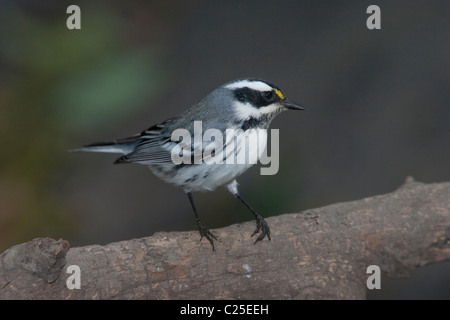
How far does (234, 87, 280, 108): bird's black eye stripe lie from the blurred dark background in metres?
1.28

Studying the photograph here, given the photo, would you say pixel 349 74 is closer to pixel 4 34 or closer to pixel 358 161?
pixel 358 161

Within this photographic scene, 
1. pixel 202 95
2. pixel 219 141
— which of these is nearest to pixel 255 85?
pixel 219 141

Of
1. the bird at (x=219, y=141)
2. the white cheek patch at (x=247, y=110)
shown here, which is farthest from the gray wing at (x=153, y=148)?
the white cheek patch at (x=247, y=110)

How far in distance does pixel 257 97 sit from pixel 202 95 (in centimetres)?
257

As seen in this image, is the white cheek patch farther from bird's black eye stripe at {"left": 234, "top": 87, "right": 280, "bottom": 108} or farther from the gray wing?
the gray wing

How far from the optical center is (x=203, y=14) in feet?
23.1

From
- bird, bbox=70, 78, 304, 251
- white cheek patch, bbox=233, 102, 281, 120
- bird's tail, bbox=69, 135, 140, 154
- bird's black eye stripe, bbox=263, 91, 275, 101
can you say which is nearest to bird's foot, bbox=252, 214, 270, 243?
bird, bbox=70, 78, 304, 251

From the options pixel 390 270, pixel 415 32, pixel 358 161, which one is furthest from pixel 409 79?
pixel 390 270

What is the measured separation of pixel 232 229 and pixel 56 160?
1.87 m

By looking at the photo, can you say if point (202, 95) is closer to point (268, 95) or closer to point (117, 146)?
point (117, 146)

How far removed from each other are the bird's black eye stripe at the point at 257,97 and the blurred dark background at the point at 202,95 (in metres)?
1.28

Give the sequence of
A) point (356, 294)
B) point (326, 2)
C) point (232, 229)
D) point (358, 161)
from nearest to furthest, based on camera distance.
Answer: point (356, 294), point (232, 229), point (358, 161), point (326, 2)

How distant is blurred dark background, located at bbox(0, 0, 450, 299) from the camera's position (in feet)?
15.8

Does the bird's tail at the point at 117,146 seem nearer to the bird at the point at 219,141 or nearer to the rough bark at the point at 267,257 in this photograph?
the bird at the point at 219,141
